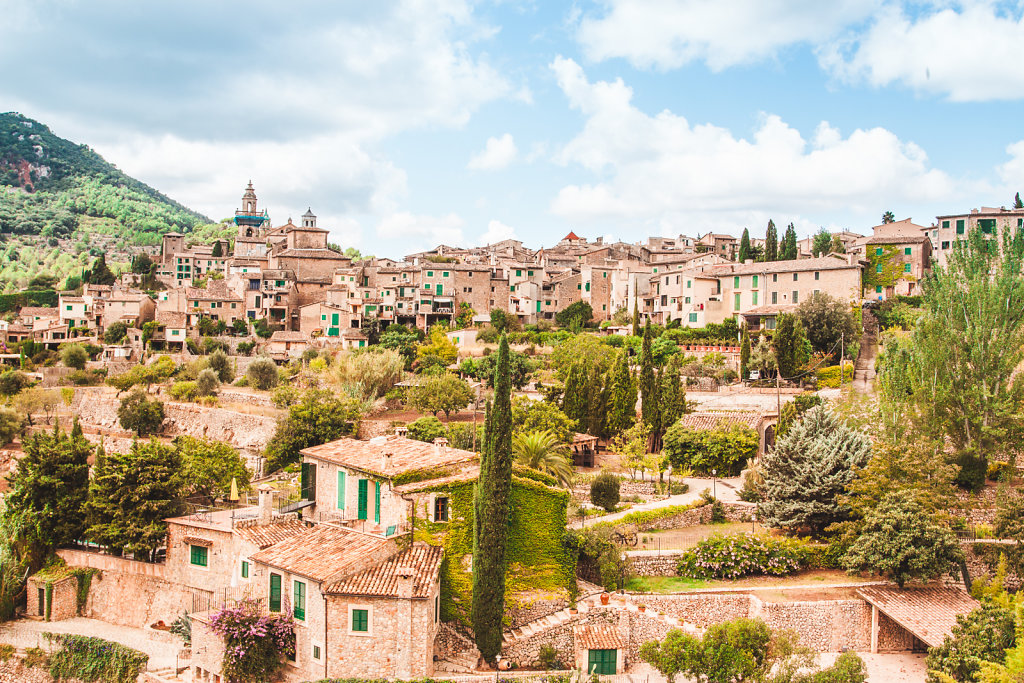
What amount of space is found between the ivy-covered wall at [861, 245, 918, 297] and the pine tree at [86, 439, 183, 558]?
4632 centimetres

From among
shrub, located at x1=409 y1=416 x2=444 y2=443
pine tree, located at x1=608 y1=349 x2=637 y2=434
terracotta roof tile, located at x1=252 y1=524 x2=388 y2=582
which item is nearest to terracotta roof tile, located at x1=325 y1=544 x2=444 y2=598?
terracotta roof tile, located at x1=252 y1=524 x2=388 y2=582

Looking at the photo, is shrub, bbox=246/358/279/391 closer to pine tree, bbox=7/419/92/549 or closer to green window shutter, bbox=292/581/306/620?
pine tree, bbox=7/419/92/549

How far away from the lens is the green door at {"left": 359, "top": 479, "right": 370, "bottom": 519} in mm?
22578

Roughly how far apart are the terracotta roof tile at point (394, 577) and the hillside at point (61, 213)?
326 feet

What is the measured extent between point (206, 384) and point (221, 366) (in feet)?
19.0

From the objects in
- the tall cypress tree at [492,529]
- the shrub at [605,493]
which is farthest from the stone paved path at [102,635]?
the shrub at [605,493]

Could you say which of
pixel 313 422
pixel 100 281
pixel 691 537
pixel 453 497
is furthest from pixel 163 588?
pixel 100 281

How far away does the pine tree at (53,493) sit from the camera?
86.8 ft

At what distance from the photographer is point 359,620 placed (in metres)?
18.9

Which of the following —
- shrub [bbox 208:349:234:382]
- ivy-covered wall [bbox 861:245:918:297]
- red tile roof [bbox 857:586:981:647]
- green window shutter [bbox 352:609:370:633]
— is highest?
ivy-covered wall [bbox 861:245:918:297]

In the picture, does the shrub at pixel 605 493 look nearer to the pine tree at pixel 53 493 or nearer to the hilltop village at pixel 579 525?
the hilltop village at pixel 579 525

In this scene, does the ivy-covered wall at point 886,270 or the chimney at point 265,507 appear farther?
the ivy-covered wall at point 886,270

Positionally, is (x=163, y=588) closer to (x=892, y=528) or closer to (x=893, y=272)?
(x=892, y=528)

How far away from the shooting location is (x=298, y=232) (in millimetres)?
82188
